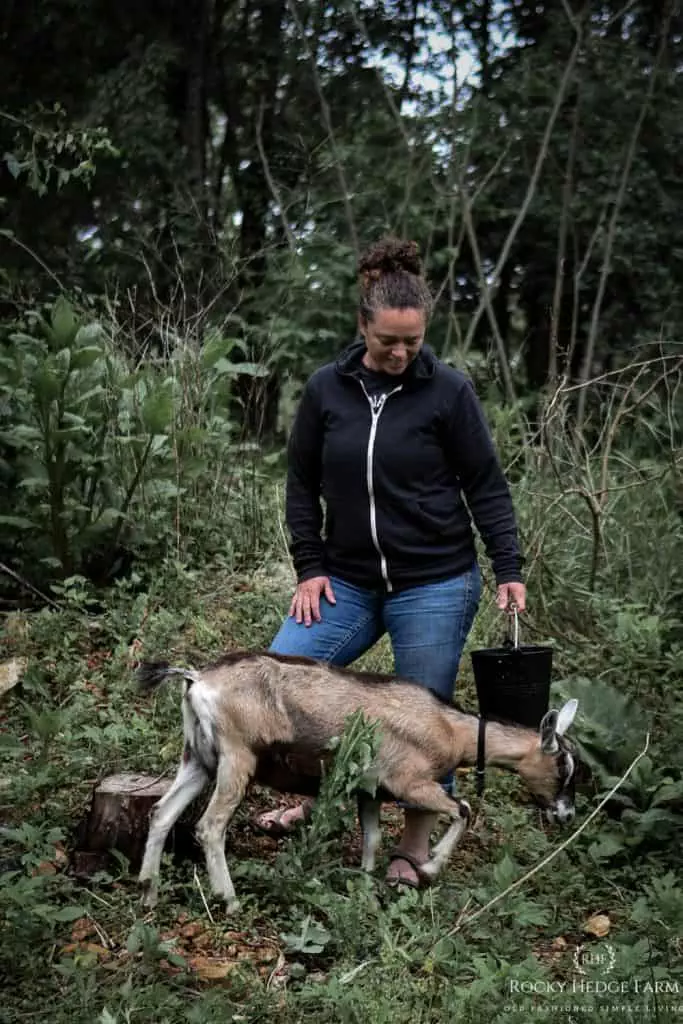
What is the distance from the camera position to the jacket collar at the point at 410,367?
4598mm

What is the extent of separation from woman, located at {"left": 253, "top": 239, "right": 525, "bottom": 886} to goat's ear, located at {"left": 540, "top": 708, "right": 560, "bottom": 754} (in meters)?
0.40

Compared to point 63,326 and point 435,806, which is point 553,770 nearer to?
point 435,806

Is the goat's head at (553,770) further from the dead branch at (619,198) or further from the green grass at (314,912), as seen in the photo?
the dead branch at (619,198)

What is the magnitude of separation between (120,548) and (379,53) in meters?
8.11

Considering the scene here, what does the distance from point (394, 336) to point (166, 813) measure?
1.88 m

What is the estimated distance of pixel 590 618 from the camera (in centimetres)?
692

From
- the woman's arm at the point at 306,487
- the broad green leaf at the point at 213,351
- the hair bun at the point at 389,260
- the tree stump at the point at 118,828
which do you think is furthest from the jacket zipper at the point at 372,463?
the broad green leaf at the point at 213,351

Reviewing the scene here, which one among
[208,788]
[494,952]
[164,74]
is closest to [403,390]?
[208,788]

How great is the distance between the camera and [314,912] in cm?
442

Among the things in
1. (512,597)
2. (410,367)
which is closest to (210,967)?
(512,597)

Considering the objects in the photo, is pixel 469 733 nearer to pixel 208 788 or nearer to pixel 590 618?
pixel 208 788

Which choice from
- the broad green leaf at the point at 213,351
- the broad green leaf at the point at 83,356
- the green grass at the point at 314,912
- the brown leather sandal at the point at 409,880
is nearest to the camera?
the green grass at the point at 314,912

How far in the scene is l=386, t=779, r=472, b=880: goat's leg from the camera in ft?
14.6

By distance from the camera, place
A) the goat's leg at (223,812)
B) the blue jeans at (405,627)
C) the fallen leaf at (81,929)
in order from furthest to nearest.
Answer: the blue jeans at (405,627)
the goat's leg at (223,812)
the fallen leaf at (81,929)
